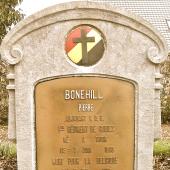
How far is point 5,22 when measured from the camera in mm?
12586

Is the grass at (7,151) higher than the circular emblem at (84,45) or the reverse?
the reverse

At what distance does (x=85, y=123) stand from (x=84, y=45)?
73cm

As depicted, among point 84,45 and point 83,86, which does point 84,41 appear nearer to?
point 84,45

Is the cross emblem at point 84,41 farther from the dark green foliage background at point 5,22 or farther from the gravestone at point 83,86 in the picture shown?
the dark green foliage background at point 5,22

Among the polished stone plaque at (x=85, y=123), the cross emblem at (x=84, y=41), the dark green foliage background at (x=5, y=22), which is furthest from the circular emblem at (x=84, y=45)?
the dark green foliage background at (x=5, y=22)

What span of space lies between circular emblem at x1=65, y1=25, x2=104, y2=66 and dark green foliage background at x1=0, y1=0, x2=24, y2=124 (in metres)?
7.37

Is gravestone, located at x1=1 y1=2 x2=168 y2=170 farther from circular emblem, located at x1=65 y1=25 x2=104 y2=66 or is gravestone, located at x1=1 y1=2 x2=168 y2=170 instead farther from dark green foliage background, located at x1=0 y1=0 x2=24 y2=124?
dark green foliage background, located at x1=0 y1=0 x2=24 y2=124

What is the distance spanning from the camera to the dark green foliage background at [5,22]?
39.9 feet

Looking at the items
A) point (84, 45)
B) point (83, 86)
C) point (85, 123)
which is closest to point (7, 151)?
point (85, 123)

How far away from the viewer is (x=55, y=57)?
188 inches

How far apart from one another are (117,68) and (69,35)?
→ 532 mm

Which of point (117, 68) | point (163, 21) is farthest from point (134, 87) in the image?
point (163, 21)

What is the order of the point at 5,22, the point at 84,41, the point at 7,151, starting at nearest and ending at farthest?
1. the point at 84,41
2. the point at 7,151
3. the point at 5,22

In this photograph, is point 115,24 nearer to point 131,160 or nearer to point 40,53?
point 40,53
